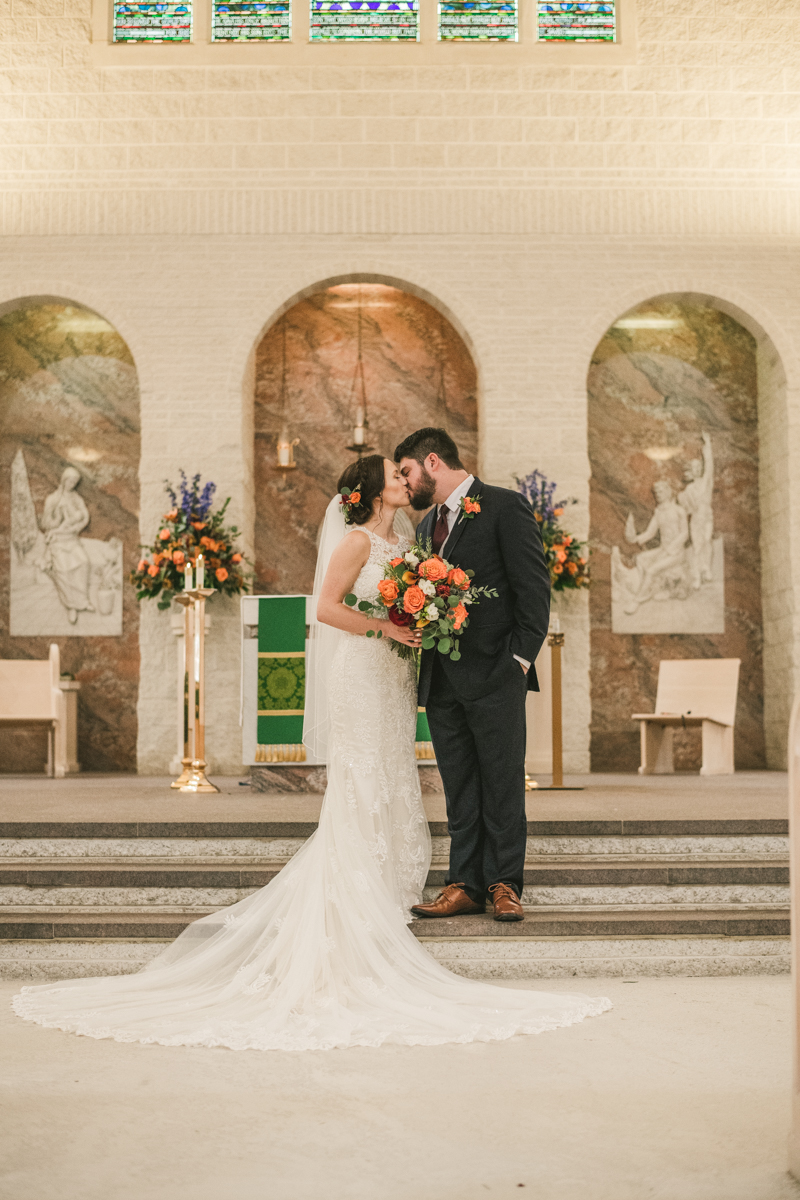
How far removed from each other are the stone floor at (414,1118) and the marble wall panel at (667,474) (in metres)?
7.41

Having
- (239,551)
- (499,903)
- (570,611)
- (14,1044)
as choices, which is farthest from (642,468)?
(14,1044)

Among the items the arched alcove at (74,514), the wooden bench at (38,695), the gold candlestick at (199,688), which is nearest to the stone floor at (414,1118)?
the gold candlestick at (199,688)

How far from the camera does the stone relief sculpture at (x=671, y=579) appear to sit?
425 inches

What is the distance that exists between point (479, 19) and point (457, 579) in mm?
8390

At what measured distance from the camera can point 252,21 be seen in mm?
10531

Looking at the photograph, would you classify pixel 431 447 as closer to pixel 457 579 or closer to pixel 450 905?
pixel 457 579

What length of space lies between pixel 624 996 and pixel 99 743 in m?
7.85

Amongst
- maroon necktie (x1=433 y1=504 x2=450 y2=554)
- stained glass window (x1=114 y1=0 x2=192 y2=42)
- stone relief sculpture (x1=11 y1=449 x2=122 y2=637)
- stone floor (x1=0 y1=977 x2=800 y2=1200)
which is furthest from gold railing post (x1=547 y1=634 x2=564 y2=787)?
stained glass window (x1=114 y1=0 x2=192 y2=42)

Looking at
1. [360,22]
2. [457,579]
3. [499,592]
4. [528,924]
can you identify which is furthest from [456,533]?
[360,22]

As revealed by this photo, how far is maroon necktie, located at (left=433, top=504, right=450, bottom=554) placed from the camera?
443 centimetres

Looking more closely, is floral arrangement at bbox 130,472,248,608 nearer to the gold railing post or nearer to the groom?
the gold railing post

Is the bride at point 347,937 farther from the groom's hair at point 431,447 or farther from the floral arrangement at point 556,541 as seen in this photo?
the floral arrangement at point 556,541

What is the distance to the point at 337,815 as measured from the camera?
419 cm

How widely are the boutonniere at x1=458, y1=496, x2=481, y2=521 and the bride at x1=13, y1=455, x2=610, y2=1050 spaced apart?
9.3 inches
